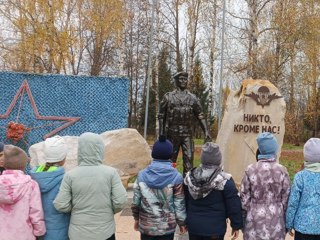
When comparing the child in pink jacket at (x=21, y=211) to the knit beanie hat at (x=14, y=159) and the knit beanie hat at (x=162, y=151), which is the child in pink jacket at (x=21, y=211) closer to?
the knit beanie hat at (x=14, y=159)

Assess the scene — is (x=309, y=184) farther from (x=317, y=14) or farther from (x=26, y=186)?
(x=317, y=14)

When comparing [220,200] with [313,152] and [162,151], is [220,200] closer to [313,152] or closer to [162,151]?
[162,151]

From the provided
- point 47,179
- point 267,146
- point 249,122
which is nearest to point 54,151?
point 47,179

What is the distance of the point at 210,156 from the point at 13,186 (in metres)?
1.56

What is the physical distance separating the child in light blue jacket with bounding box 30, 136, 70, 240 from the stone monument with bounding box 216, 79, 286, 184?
5.54 metres

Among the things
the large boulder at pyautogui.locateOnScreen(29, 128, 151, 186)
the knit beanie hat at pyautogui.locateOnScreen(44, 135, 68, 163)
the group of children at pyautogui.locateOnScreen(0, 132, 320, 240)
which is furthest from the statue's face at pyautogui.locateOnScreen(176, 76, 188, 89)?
the knit beanie hat at pyautogui.locateOnScreen(44, 135, 68, 163)

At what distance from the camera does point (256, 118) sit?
883 cm

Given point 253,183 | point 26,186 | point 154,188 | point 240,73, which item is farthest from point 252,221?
point 240,73

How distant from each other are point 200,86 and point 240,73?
10.3 meters

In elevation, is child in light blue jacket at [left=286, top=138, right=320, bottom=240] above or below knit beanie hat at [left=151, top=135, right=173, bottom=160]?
below

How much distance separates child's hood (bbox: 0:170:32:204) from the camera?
3451 mm

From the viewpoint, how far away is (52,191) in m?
3.66

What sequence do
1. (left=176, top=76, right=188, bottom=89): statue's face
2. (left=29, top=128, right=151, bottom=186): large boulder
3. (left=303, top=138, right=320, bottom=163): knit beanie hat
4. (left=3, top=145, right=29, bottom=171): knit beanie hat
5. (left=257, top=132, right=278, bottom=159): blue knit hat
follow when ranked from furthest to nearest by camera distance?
(left=29, top=128, right=151, bottom=186): large boulder < (left=176, top=76, right=188, bottom=89): statue's face < (left=257, top=132, right=278, bottom=159): blue knit hat < (left=303, top=138, right=320, bottom=163): knit beanie hat < (left=3, top=145, right=29, bottom=171): knit beanie hat

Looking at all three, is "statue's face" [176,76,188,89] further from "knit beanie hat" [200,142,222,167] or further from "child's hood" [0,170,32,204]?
"child's hood" [0,170,32,204]
